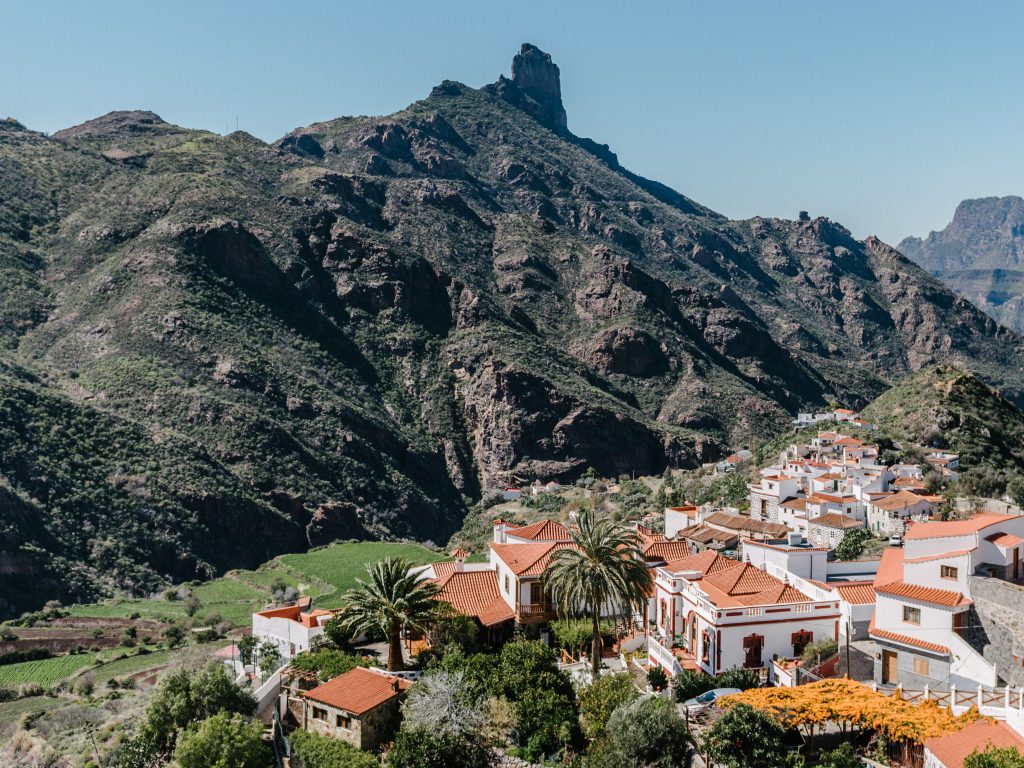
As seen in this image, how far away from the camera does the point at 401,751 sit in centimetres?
2764

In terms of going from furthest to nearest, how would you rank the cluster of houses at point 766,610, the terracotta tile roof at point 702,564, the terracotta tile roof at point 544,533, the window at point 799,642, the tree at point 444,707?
1. the terracotta tile roof at point 544,533
2. the terracotta tile roof at point 702,564
3. the window at point 799,642
4. the cluster of houses at point 766,610
5. the tree at point 444,707

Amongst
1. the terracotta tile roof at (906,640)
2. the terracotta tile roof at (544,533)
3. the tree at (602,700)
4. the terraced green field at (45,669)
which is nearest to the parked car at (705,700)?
the tree at (602,700)

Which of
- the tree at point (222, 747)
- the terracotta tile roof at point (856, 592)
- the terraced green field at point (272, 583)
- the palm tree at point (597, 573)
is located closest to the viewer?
the tree at point (222, 747)

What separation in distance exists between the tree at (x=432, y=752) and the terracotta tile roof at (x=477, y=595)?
28.6 ft

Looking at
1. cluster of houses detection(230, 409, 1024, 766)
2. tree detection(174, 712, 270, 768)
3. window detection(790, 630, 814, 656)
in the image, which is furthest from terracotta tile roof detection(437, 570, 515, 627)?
window detection(790, 630, 814, 656)

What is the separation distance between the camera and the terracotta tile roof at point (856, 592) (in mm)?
33938

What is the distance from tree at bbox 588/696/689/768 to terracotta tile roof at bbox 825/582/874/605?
38.7 feet

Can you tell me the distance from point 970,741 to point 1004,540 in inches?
388

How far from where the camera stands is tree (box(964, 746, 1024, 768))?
20.2 metres

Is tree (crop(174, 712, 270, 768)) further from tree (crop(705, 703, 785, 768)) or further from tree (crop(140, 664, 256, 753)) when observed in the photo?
tree (crop(705, 703, 785, 768))

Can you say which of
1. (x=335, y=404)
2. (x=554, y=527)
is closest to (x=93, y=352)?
(x=335, y=404)

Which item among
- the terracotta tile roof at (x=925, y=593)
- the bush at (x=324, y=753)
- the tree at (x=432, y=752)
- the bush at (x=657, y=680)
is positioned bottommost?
the bush at (x=324, y=753)

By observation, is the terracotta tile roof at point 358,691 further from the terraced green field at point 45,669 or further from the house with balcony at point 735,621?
the terraced green field at point 45,669

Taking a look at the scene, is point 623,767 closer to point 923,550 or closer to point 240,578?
point 923,550
